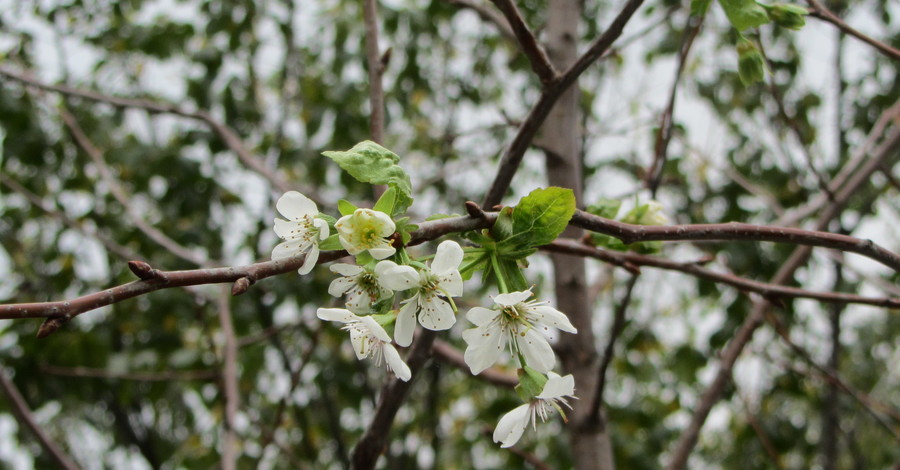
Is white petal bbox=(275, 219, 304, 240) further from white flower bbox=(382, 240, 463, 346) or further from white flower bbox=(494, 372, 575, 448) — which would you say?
white flower bbox=(494, 372, 575, 448)

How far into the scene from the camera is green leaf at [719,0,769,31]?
829 millimetres


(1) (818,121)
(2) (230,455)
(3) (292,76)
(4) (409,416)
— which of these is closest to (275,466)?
(4) (409,416)

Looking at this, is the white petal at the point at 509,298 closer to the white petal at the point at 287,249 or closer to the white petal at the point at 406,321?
the white petal at the point at 406,321

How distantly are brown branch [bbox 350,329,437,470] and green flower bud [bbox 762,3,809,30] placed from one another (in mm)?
567

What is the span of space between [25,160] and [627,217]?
1.88 meters

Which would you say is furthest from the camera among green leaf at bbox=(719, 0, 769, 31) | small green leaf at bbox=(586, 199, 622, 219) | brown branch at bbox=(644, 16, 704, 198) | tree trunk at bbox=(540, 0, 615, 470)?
tree trunk at bbox=(540, 0, 615, 470)

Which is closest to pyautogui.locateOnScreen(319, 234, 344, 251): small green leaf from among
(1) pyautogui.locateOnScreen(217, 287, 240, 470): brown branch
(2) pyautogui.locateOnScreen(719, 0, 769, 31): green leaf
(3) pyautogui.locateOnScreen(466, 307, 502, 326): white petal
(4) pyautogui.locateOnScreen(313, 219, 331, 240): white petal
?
(4) pyautogui.locateOnScreen(313, 219, 331, 240): white petal

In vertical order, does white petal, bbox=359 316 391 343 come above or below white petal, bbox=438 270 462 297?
below

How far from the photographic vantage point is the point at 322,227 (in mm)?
652

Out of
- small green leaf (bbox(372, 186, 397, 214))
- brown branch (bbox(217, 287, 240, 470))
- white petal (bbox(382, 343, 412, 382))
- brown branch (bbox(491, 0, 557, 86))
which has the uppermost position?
brown branch (bbox(491, 0, 557, 86))

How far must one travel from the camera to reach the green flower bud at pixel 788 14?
2.91 feet

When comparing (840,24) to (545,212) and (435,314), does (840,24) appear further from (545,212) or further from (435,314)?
(435,314)

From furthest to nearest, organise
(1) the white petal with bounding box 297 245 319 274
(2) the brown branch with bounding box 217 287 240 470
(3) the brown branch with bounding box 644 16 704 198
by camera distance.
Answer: (2) the brown branch with bounding box 217 287 240 470 < (3) the brown branch with bounding box 644 16 704 198 < (1) the white petal with bounding box 297 245 319 274

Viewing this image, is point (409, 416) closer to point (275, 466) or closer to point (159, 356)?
point (275, 466)
